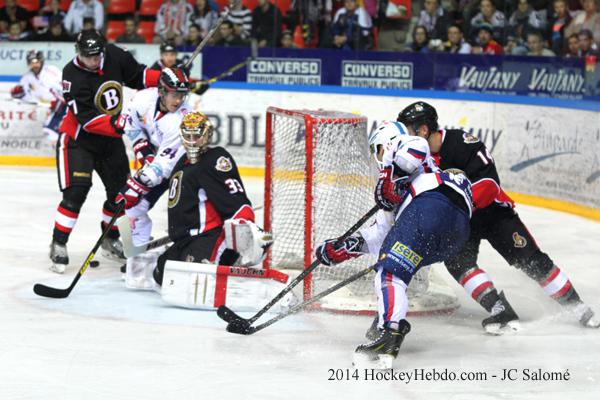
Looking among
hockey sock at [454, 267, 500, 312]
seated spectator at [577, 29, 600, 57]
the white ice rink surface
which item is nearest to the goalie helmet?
the white ice rink surface

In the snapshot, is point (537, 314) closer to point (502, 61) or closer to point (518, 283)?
point (518, 283)

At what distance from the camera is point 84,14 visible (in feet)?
34.1

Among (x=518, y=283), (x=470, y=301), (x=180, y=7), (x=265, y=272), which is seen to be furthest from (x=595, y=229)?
(x=180, y=7)

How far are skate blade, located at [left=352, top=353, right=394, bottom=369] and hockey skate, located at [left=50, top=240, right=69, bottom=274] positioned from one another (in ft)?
6.96

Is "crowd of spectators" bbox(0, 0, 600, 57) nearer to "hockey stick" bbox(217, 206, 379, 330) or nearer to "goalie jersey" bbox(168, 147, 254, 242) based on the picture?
"goalie jersey" bbox(168, 147, 254, 242)

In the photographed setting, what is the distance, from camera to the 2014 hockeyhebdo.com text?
379 cm

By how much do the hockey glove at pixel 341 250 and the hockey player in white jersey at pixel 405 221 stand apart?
0.57 feet

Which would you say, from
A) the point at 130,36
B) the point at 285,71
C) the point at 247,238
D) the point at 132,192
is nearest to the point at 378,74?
the point at 285,71

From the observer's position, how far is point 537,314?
4.81 m

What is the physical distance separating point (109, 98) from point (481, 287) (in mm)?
2328

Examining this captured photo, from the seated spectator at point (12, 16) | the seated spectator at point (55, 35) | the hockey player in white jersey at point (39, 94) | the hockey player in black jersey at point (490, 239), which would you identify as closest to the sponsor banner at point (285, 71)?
the hockey player in white jersey at point (39, 94)

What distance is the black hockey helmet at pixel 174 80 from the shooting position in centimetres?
514

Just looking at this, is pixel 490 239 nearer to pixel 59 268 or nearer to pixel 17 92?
pixel 59 268

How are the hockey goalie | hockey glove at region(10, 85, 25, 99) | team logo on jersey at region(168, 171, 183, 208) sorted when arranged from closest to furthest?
the hockey goalie → team logo on jersey at region(168, 171, 183, 208) → hockey glove at region(10, 85, 25, 99)
